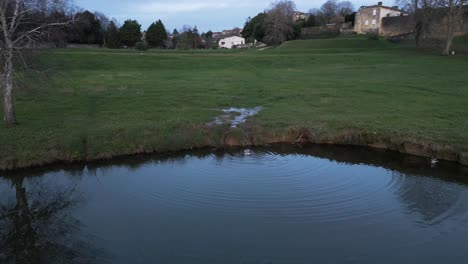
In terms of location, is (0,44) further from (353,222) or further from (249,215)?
(353,222)

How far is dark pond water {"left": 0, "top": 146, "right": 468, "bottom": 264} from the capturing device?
966 cm

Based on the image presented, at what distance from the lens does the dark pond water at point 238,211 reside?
9656mm

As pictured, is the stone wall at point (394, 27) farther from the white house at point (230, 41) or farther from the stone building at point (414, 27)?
the white house at point (230, 41)

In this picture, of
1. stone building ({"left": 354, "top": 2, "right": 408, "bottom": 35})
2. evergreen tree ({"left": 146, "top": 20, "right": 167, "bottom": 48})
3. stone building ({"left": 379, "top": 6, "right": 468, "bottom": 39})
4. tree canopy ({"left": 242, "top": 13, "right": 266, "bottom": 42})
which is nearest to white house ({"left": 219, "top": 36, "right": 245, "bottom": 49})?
tree canopy ({"left": 242, "top": 13, "right": 266, "bottom": 42})

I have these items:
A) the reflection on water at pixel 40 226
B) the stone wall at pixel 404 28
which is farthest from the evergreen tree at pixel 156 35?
the reflection on water at pixel 40 226

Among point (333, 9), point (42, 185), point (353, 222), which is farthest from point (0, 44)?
point (333, 9)

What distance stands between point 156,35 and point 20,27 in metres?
91.4

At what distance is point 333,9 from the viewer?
141m

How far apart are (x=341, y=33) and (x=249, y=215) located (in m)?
95.8

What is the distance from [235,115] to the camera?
21.2 metres

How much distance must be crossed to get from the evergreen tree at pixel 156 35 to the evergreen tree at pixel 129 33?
476cm

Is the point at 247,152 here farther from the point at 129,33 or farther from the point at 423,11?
the point at 129,33

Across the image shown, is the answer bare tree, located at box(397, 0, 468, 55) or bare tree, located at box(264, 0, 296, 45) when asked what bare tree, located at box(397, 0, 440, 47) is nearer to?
bare tree, located at box(397, 0, 468, 55)

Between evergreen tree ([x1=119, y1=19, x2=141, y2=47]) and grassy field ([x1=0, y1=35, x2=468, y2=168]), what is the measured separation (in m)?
59.5
